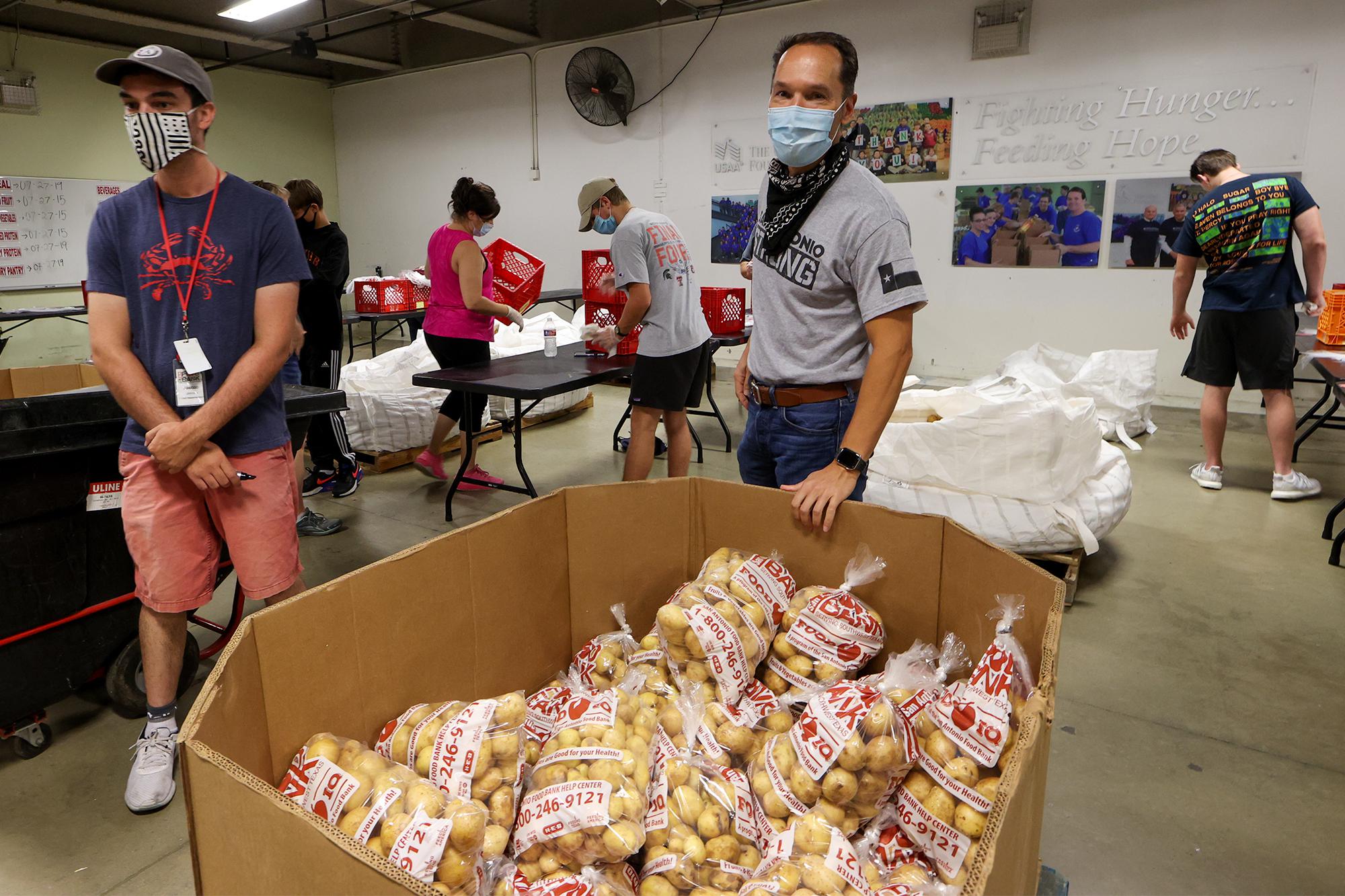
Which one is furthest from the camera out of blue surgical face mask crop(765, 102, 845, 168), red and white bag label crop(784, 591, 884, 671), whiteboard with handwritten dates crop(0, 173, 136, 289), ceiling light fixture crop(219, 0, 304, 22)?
whiteboard with handwritten dates crop(0, 173, 136, 289)

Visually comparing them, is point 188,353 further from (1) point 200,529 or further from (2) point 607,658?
(2) point 607,658

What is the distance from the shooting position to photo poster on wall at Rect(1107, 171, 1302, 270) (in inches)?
228

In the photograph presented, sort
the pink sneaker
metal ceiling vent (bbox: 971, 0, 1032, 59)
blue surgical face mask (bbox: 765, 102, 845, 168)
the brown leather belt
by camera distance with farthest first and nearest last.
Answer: metal ceiling vent (bbox: 971, 0, 1032, 59)
the pink sneaker
the brown leather belt
blue surgical face mask (bbox: 765, 102, 845, 168)

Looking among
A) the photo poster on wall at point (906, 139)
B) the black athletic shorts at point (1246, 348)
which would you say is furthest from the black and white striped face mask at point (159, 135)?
the photo poster on wall at point (906, 139)

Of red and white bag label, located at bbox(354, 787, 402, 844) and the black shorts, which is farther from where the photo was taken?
the black shorts

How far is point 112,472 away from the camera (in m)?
1.86

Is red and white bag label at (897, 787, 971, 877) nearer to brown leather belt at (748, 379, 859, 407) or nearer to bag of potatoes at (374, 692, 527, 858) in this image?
bag of potatoes at (374, 692, 527, 858)

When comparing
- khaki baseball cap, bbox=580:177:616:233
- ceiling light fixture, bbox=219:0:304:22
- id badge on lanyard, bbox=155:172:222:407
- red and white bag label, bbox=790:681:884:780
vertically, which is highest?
ceiling light fixture, bbox=219:0:304:22

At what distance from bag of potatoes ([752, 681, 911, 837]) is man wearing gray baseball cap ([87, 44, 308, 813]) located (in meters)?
1.26

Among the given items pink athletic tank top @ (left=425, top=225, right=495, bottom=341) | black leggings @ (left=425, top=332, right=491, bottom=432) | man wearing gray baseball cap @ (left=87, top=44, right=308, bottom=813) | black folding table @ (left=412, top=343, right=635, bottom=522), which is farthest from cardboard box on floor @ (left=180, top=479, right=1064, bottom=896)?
pink athletic tank top @ (left=425, top=225, right=495, bottom=341)

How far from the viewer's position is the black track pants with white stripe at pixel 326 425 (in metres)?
3.89

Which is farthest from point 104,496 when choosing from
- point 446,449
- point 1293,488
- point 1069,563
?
point 1293,488

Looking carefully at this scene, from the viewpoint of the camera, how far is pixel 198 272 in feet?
5.44

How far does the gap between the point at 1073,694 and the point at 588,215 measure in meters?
2.61
